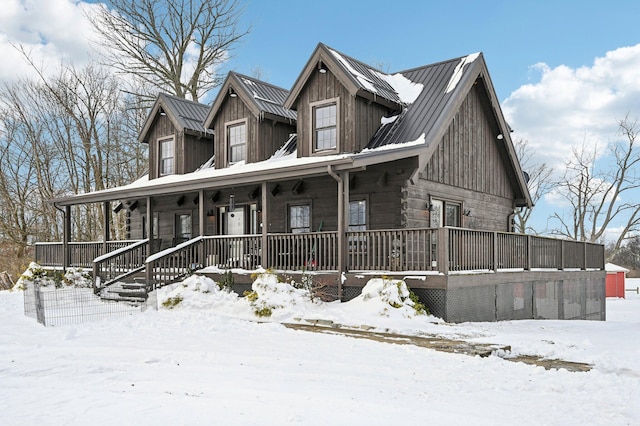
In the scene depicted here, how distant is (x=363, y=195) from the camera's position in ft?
52.9

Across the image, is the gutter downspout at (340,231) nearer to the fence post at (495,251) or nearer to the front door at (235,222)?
the fence post at (495,251)

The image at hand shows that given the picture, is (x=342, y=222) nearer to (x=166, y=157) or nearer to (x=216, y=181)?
(x=216, y=181)

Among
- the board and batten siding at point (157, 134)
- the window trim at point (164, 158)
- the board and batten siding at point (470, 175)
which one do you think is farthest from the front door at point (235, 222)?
the board and batten siding at point (470, 175)

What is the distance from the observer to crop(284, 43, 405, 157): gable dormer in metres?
16.3

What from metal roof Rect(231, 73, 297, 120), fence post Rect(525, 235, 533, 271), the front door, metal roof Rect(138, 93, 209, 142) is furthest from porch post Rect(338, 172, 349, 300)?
metal roof Rect(138, 93, 209, 142)

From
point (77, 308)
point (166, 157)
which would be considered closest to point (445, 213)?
point (77, 308)

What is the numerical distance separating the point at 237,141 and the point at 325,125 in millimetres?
4043

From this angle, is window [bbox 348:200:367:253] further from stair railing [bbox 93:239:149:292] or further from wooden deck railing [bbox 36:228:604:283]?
stair railing [bbox 93:239:149:292]

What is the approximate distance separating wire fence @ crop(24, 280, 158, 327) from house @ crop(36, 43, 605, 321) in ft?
4.48

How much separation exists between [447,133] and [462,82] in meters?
1.53

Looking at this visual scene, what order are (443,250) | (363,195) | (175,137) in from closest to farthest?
(443,250)
(363,195)
(175,137)

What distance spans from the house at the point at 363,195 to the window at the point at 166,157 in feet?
0.29

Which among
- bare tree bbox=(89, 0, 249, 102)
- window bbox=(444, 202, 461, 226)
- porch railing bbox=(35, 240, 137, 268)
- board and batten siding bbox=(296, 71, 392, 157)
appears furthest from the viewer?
bare tree bbox=(89, 0, 249, 102)

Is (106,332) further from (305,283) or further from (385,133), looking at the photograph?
(385,133)
